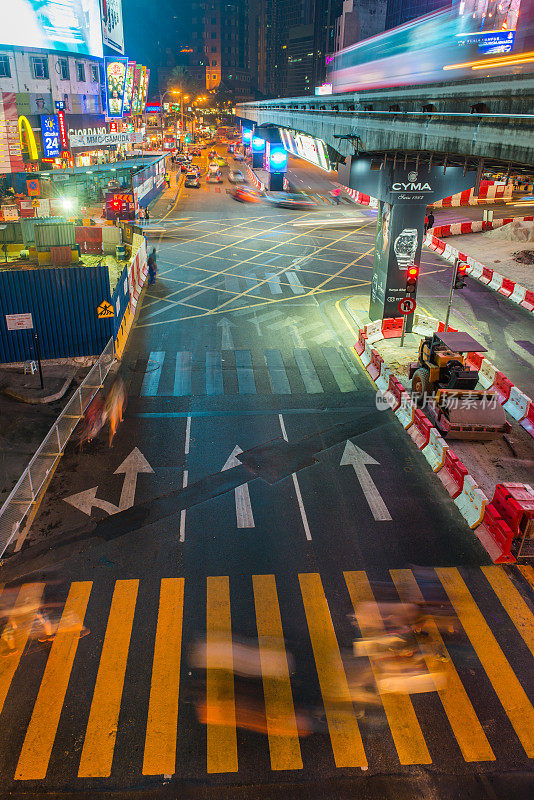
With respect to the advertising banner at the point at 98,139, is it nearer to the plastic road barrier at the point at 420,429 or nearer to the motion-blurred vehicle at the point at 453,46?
the motion-blurred vehicle at the point at 453,46

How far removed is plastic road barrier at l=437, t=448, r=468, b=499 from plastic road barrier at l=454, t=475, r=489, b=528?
17 cm

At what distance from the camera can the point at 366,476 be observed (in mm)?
14914

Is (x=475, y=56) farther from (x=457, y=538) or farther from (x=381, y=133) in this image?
(x=457, y=538)

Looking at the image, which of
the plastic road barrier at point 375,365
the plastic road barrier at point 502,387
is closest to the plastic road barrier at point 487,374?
the plastic road barrier at point 502,387

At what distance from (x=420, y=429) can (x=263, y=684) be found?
9583mm

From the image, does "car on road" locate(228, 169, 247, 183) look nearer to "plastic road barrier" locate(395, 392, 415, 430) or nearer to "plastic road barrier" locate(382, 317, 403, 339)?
"plastic road barrier" locate(382, 317, 403, 339)

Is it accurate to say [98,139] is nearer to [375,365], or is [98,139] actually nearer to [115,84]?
[115,84]

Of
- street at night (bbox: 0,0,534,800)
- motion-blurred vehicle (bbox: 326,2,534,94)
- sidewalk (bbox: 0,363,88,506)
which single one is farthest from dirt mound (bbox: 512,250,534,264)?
sidewalk (bbox: 0,363,88,506)

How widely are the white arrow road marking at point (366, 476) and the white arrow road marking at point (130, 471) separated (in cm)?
559

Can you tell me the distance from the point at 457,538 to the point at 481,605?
2071 millimetres

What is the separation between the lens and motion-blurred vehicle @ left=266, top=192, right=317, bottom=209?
59.9m

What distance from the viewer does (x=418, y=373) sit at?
1838 cm

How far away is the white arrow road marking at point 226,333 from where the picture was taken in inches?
931

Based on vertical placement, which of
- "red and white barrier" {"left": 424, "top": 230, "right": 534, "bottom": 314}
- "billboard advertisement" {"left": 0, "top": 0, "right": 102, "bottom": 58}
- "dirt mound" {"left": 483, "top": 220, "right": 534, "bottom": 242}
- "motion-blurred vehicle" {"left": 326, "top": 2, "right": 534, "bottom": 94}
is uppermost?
"billboard advertisement" {"left": 0, "top": 0, "right": 102, "bottom": 58}
